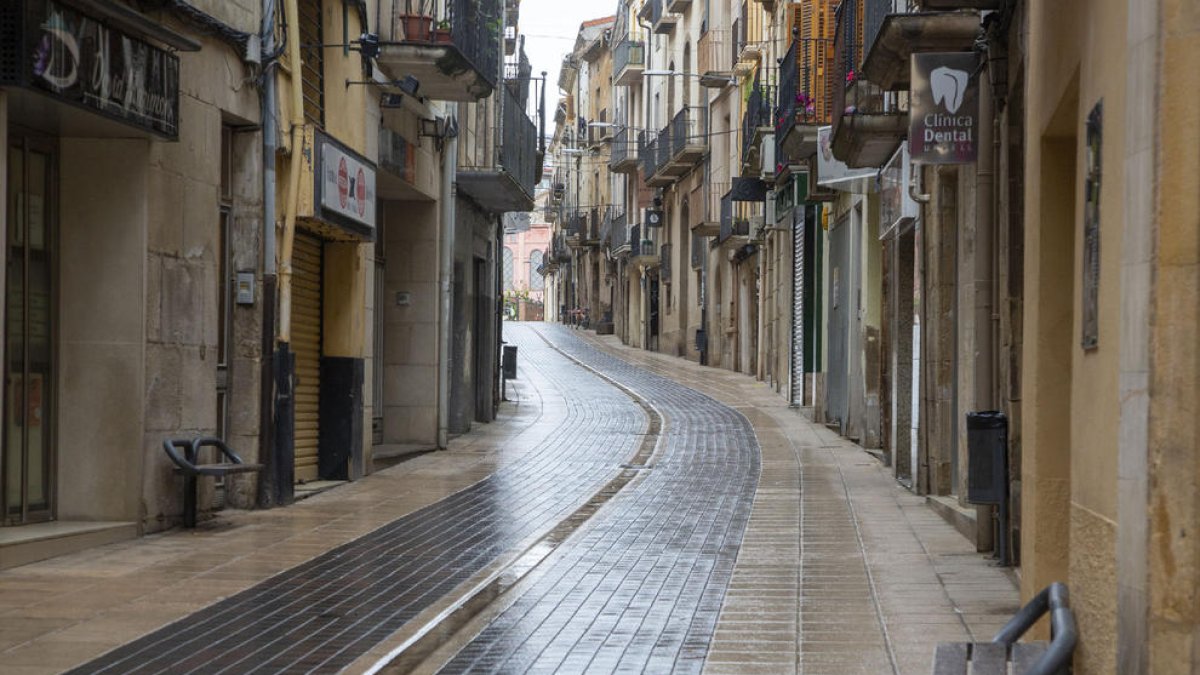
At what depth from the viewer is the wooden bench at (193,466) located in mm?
12461

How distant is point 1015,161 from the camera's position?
11805 mm

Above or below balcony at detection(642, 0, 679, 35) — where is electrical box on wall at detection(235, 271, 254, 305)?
below

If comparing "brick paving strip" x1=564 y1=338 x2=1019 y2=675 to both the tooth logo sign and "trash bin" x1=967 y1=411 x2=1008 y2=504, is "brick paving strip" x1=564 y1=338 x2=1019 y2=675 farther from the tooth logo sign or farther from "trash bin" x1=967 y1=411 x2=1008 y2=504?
the tooth logo sign

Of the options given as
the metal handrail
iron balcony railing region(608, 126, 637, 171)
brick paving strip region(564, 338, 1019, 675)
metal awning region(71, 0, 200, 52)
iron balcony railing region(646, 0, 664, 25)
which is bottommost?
brick paving strip region(564, 338, 1019, 675)

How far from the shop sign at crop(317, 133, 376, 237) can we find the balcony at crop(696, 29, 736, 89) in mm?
25224

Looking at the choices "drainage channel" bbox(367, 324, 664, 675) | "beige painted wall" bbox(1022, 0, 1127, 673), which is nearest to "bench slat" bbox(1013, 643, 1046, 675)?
"beige painted wall" bbox(1022, 0, 1127, 673)

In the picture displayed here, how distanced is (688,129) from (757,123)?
14.1m

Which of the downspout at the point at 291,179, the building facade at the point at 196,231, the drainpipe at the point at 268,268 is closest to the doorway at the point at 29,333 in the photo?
the building facade at the point at 196,231

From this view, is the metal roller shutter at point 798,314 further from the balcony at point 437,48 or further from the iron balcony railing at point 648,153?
the iron balcony railing at point 648,153

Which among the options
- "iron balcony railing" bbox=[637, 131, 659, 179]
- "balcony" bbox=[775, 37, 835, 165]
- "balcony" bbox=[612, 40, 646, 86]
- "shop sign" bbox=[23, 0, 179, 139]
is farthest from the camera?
"balcony" bbox=[612, 40, 646, 86]

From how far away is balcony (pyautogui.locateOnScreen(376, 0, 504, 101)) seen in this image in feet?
60.0

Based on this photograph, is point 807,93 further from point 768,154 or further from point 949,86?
point 949,86

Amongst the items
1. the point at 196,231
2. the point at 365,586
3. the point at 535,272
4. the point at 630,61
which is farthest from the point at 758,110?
the point at 535,272

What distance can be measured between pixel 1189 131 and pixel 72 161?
9.12 m
